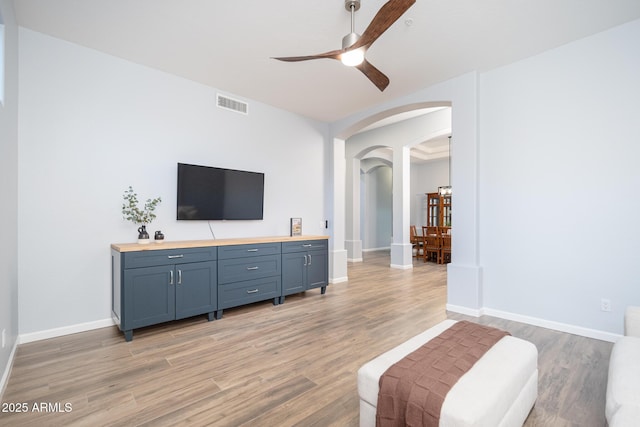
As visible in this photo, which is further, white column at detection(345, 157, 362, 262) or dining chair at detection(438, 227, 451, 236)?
white column at detection(345, 157, 362, 262)

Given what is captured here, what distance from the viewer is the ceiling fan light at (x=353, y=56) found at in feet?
7.61

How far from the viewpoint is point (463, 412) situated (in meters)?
1.20

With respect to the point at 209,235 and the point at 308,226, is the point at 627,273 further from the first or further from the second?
the point at 209,235

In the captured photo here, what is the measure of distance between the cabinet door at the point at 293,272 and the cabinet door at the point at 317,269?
0.09 metres

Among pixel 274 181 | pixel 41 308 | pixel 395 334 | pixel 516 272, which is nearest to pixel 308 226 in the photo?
pixel 274 181

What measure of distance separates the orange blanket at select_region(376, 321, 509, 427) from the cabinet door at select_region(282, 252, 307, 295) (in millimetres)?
2637

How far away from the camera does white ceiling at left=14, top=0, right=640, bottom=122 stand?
2531 mm

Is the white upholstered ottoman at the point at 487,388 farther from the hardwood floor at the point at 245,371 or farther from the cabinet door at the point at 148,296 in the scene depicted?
the cabinet door at the point at 148,296

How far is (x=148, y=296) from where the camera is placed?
9.73 feet

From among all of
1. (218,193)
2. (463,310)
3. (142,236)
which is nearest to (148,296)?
(142,236)

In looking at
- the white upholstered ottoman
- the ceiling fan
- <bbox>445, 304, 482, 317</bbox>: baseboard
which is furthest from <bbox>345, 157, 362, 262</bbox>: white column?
the white upholstered ottoman

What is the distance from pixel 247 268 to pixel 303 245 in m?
0.95

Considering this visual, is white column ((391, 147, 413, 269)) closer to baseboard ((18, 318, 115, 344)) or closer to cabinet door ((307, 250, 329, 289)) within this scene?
cabinet door ((307, 250, 329, 289))

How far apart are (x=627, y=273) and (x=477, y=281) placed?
51.6 inches
